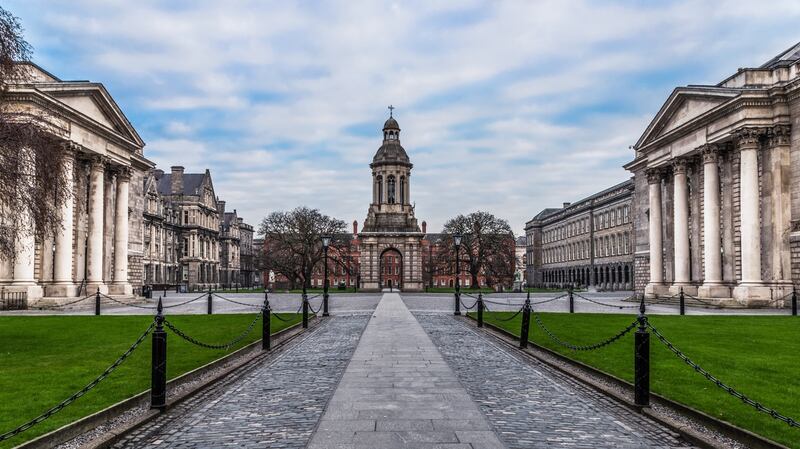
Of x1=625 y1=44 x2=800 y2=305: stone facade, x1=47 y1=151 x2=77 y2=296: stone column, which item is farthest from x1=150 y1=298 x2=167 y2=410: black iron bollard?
x1=625 y1=44 x2=800 y2=305: stone facade

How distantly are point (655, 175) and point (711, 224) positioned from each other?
8271mm

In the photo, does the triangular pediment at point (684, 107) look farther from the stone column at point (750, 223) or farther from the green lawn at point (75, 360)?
the green lawn at point (75, 360)

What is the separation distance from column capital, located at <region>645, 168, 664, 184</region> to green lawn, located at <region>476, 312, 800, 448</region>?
21781 millimetres

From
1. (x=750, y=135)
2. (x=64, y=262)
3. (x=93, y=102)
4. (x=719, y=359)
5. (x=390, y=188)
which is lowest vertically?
(x=719, y=359)

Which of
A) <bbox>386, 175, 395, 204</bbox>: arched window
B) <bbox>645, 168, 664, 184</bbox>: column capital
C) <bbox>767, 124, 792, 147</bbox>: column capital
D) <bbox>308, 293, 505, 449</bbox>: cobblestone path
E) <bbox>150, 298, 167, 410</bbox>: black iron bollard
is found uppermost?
<bbox>386, 175, 395, 204</bbox>: arched window

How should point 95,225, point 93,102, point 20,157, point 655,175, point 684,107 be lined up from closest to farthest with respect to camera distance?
point 20,157, point 93,102, point 95,225, point 684,107, point 655,175

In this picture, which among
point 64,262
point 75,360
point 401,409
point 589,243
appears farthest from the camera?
point 589,243

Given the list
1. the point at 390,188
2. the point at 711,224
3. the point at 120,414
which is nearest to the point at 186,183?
the point at 390,188

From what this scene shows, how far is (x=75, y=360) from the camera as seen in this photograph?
42.0 feet

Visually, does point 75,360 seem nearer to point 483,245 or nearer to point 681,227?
point 681,227

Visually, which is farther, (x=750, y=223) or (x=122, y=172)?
(x=122, y=172)

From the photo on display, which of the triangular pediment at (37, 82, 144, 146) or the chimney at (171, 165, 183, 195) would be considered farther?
the chimney at (171, 165, 183, 195)

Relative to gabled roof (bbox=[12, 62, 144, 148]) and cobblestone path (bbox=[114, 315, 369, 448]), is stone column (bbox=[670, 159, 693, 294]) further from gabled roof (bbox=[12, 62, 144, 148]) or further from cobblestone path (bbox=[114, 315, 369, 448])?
gabled roof (bbox=[12, 62, 144, 148])

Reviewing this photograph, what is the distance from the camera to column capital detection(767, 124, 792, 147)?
1293 inches
